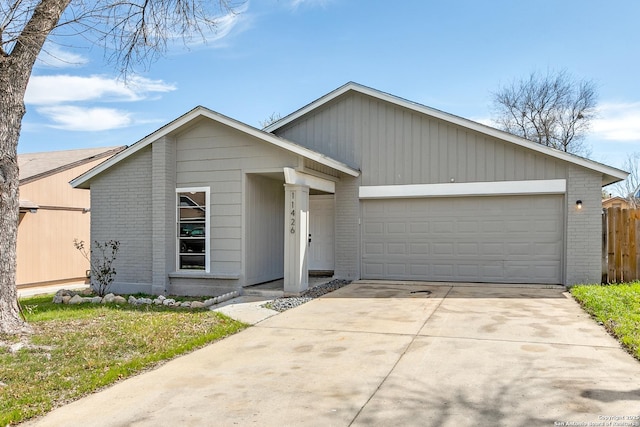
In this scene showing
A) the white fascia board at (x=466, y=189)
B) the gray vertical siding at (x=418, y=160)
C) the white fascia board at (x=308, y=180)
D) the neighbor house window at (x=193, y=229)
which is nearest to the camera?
the white fascia board at (x=308, y=180)

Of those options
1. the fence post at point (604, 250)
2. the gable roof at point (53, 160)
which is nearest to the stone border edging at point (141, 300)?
the gable roof at point (53, 160)

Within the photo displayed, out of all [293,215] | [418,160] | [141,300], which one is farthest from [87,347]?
[418,160]

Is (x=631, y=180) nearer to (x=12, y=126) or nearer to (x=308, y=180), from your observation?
(x=308, y=180)

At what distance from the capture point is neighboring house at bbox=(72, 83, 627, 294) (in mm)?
10039

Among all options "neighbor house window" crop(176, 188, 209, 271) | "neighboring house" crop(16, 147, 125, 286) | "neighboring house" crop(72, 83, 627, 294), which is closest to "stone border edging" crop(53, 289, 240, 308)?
"neighboring house" crop(72, 83, 627, 294)

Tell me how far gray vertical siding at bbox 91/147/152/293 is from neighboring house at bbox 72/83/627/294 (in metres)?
0.03

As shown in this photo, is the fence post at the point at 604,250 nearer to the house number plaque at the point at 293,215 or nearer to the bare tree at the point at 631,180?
the house number plaque at the point at 293,215

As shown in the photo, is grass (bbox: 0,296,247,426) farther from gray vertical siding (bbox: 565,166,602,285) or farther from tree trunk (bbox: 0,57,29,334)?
gray vertical siding (bbox: 565,166,602,285)

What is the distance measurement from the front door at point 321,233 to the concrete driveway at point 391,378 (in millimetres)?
5211

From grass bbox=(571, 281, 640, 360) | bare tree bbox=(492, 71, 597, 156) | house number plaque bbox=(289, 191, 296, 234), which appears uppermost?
bare tree bbox=(492, 71, 597, 156)

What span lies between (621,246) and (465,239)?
130 inches

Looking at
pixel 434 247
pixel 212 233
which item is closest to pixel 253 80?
pixel 212 233

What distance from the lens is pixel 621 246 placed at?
10.4 m

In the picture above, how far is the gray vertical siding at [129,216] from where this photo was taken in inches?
424
